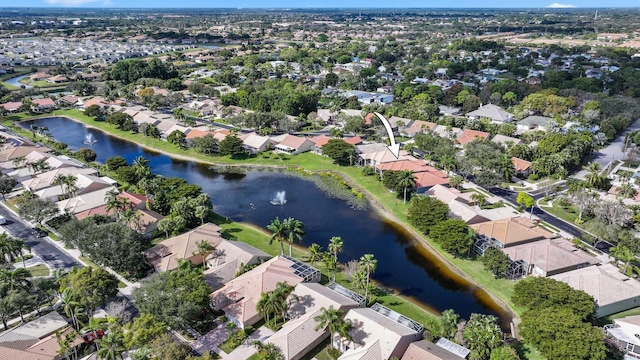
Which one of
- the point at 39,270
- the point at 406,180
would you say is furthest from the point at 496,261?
the point at 39,270

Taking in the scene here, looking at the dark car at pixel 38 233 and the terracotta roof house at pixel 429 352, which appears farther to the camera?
the dark car at pixel 38 233

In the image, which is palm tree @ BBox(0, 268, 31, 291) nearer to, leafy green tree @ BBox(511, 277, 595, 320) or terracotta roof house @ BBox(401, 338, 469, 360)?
terracotta roof house @ BBox(401, 338, 469, 360)

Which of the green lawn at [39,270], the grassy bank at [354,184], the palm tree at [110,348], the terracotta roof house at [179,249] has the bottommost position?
the grassy bank at [354,184]

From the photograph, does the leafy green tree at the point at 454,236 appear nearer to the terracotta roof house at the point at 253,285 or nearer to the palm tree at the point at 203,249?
the terracotta roof house at the point at 253,285

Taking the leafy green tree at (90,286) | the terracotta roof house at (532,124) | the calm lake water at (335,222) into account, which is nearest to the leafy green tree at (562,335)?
the calm lake water at (335,222)

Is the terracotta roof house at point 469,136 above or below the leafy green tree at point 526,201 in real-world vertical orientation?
above

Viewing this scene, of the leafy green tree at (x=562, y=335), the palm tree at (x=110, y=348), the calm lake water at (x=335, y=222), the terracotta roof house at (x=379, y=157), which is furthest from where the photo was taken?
the terracotta roof house at (x=379, y=157)

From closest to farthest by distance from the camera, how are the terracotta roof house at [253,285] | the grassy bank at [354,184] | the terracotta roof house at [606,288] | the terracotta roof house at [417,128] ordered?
the terracotta roof house at [253,285]
the terracotta roof house at [606,288]
the grassy bank at [354,184]
the terracotta roof house at [417,128]
